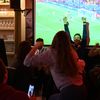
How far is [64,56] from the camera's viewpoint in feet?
12.9

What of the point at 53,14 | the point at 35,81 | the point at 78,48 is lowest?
the point at 35,81

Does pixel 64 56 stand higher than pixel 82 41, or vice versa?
pixel 64 56

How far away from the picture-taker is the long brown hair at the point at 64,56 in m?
3.87

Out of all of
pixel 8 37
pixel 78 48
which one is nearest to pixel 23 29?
pixel 8 37

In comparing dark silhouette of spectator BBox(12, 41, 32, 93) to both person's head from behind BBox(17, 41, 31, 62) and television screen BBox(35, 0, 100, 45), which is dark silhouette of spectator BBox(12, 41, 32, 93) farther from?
television screen BBox(35, 0, 100, 45)

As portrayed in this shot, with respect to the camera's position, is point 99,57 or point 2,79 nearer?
point 2,79

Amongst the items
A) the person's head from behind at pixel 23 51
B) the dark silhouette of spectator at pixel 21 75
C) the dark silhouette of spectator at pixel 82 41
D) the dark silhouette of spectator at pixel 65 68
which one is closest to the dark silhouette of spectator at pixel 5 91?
the dark silhouette of spectator at pixel 65 68

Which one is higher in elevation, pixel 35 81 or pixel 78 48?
pixel 78 48

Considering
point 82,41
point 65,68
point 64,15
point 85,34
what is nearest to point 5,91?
point 65,68

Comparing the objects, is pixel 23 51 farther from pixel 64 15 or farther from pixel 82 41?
pixel 64 15

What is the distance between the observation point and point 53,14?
7598 mm

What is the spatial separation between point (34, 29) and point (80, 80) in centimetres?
369

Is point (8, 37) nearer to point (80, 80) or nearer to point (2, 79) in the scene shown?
point (80, 80)

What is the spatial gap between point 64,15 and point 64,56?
12.3 feet
